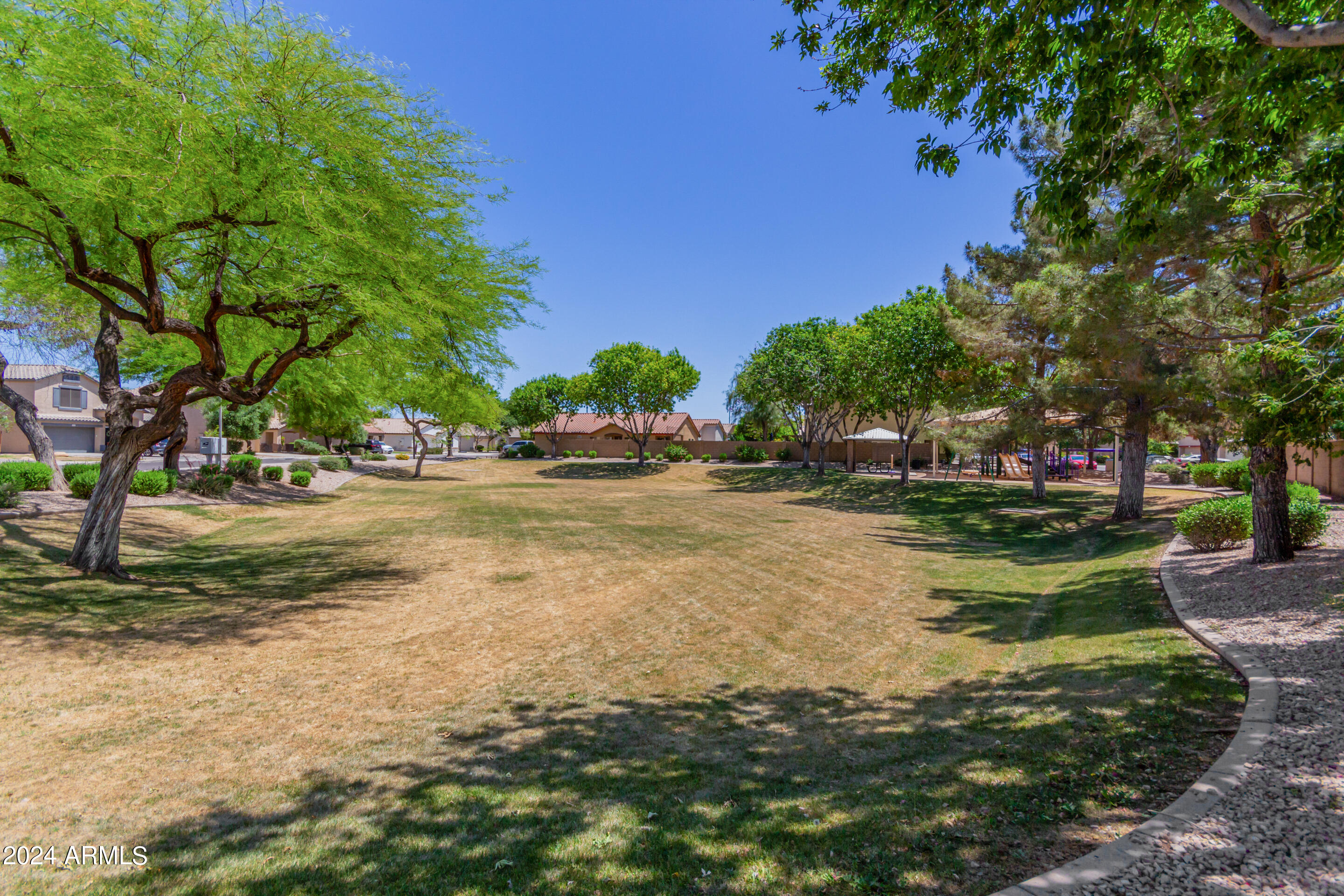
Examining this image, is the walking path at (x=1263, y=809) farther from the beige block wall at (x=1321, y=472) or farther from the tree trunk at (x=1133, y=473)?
the beige block wall at (x=1321, y=472)

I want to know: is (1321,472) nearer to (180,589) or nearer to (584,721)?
(584,721)

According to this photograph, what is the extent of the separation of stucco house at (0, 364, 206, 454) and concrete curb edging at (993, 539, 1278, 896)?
55778mm

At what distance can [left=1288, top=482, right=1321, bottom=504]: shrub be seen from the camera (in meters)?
11.5

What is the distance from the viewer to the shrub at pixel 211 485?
2042 centimetres

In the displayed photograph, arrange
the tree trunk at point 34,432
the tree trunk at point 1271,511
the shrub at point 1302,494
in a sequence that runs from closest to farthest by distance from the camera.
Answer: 1. the tree trunk at point 1271,511
2. the shrub at point 1302,494
3. the tree trunk at point 34,432

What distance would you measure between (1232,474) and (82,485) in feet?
122

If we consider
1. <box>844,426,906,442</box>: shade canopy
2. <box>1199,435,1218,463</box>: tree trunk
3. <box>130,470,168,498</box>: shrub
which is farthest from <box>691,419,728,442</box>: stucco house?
<box>130,470,168,498</box>: shrub

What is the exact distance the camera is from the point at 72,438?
47.6m

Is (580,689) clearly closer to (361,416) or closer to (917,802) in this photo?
(917,802)

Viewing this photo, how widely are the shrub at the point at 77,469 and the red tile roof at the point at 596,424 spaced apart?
180ft

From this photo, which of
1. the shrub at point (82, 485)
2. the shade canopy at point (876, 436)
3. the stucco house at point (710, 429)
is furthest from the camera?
the stucco house at point (710, 429)

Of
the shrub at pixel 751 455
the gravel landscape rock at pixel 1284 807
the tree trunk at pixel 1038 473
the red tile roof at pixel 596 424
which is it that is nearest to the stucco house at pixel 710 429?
the red tile roof at pixel 596 424

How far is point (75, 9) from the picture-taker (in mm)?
7262

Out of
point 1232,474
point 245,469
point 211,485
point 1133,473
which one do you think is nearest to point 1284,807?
point 1133,473
